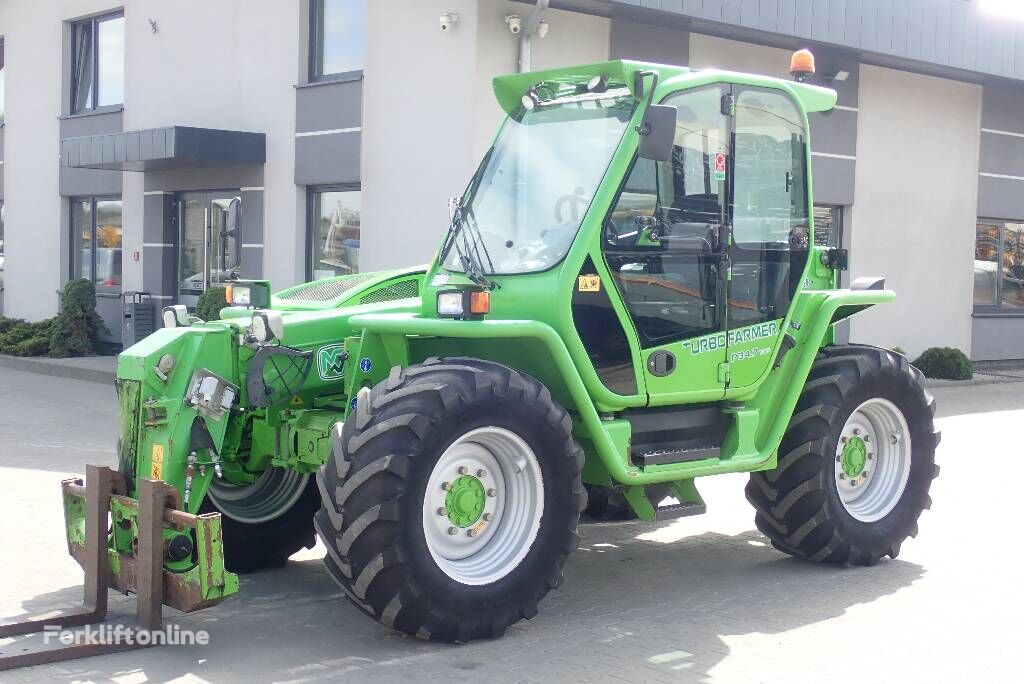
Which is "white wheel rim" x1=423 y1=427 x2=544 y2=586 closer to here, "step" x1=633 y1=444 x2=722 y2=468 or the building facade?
"step" x1=633 y1=444 x2=722 y2=468

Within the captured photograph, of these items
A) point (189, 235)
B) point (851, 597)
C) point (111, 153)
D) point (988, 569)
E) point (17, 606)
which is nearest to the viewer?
point (17, 606)

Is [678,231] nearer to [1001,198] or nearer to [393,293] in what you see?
[393,293]

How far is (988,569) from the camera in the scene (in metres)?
7.47

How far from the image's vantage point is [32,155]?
885 inches

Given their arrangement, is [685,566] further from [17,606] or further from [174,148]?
[174,148]

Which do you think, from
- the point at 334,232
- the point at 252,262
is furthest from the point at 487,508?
the point at 252,262

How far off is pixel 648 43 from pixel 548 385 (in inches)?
402

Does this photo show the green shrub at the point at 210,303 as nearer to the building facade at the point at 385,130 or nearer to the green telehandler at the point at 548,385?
the building facade at the point at 385,130

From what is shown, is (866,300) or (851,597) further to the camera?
(866,300)

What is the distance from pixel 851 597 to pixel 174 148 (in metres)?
12.0

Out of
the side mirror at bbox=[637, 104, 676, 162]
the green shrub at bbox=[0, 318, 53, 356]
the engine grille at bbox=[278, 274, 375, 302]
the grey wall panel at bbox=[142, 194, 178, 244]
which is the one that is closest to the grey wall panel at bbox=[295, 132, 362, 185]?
the grey wall panel at bbox=[142, 194, 178, 244]

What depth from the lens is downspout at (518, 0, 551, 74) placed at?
1386cm

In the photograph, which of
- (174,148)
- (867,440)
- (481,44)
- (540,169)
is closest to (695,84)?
(540,169)

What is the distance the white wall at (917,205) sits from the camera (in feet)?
62.4
